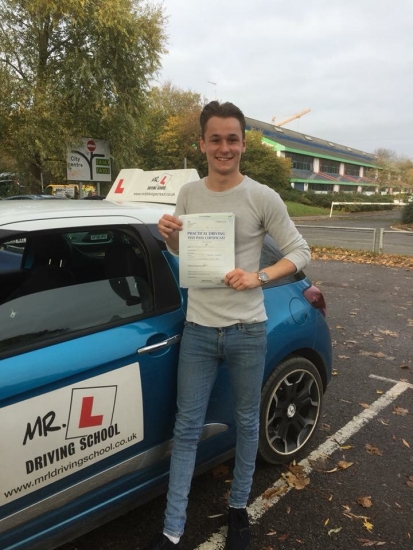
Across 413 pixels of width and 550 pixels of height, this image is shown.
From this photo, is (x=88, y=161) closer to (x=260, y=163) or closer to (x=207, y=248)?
(x=207, y=248)

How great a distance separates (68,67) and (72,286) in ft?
33.7

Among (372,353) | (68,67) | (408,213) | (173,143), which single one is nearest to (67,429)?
(372,353)

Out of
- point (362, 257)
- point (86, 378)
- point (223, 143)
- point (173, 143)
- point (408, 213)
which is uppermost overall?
point (173, 143)

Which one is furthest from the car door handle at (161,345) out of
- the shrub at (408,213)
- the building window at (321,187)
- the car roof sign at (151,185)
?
the building window at (321,187)

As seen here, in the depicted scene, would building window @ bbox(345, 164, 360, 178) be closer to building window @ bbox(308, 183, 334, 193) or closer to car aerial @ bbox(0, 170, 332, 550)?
building window @ bbox(308, 183, 334, 193)

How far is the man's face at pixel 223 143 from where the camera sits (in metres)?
1.90

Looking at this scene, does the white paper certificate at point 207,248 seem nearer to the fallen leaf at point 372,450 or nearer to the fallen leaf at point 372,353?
the fallen leaf at point 372,450

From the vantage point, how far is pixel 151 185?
294 cm

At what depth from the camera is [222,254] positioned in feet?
6.14

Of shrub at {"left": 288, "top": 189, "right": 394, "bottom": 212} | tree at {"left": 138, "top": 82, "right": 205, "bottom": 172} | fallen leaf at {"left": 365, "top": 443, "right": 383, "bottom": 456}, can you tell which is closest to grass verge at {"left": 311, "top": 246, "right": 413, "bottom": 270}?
fallen leaf at {"left": 365, "top": 443, "right": 383, "bottom": 456}

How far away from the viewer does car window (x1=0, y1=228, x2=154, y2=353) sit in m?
1.81

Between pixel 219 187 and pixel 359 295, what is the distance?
606cm

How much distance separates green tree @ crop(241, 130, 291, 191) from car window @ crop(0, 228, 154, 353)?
1581 inches

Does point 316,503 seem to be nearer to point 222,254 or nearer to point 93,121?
point 222,254
